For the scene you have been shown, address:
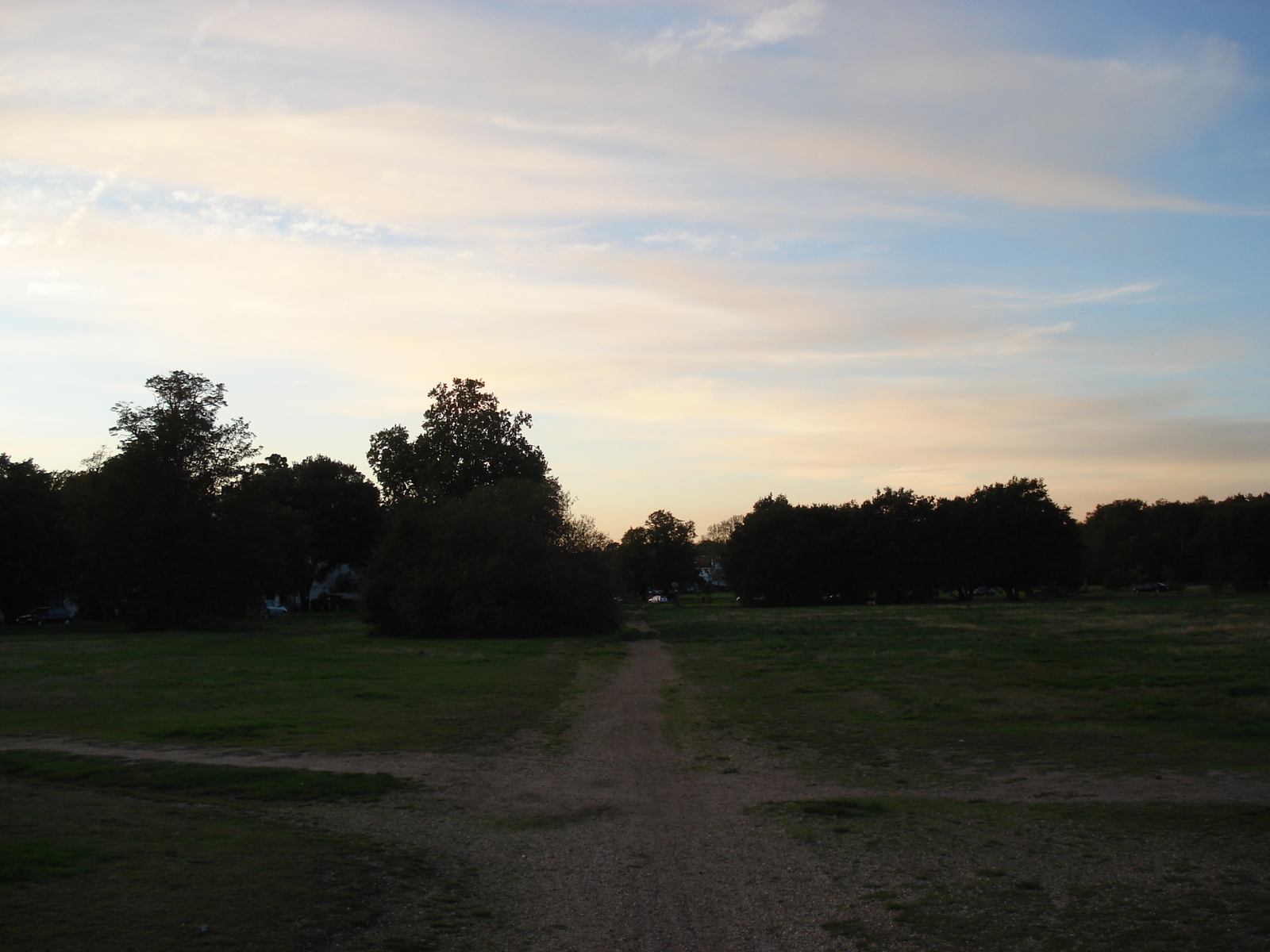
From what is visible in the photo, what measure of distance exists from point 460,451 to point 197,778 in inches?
2056

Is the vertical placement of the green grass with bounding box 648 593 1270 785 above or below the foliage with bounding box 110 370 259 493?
below

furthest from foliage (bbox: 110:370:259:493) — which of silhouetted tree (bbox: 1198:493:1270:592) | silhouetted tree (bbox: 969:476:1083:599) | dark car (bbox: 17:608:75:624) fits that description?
silhouetted tree (bbox: 1198:493:1270:592)

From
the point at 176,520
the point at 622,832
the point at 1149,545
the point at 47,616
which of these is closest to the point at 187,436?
the point at 176,520

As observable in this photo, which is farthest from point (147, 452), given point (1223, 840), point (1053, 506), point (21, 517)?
point (1053, 506)

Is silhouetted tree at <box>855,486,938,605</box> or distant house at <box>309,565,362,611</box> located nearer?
silhouetted tree at <box>855,486,938,605</box>

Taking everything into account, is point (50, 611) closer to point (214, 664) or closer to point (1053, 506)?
point (214, 664)

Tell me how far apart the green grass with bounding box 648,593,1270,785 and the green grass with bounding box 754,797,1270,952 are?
2518 mm

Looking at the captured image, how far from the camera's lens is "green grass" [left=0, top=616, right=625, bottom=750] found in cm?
1667

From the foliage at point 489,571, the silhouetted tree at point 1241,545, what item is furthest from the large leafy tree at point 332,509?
the silhouetted tree at point 1241,545

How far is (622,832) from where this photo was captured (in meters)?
10.3

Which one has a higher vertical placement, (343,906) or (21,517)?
(21,517)

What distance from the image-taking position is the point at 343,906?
295 inches

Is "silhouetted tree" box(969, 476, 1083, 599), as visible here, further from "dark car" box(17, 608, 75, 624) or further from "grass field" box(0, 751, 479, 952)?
"grass field" box(0, 751, 479, 952)

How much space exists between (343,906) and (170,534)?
2141 inches
